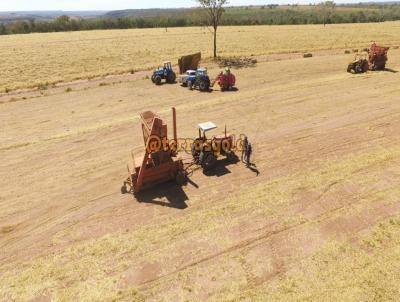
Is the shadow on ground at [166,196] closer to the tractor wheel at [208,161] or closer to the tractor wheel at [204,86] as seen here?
the tractor wheel at [208,161]

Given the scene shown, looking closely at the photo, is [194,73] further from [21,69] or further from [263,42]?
[263,42]

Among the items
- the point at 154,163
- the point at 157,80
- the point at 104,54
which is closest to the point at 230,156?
the point at 154,163

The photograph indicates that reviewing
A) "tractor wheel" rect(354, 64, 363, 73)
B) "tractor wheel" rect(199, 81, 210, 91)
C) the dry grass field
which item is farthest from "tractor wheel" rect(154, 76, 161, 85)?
"tractor wheel" rect(354, 64, 363, 73)

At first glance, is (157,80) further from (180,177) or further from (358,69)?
(358,69)

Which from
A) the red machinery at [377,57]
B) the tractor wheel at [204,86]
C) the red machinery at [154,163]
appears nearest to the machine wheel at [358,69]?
the red machinery at [377,57]

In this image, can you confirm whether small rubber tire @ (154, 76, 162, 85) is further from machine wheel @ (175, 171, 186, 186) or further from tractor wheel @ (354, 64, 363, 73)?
tractor wheel @ (354, 64, 363, 73)

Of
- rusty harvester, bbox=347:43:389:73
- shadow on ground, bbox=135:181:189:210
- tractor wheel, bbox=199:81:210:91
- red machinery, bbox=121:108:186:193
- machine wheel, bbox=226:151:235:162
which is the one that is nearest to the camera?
red machinery, bbox=121:108:186:193
